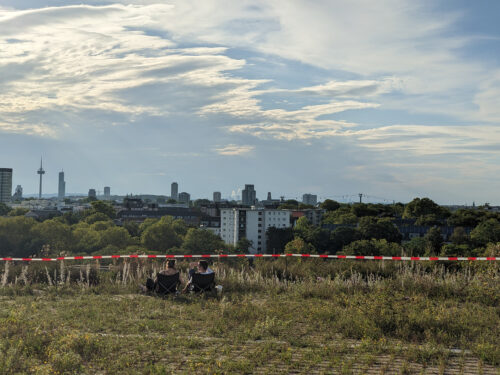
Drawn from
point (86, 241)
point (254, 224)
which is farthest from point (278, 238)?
point (86, 241)

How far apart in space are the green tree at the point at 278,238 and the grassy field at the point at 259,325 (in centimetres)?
8888

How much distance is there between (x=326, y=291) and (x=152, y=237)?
62240mm

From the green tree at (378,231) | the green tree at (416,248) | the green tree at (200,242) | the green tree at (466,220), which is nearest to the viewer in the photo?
the green tree at (416,248)

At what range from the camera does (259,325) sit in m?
7.96

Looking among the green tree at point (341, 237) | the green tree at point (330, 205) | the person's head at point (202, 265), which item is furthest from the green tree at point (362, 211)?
the person's head at point (202, 265)

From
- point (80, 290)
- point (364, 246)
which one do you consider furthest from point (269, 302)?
point (364, 246)

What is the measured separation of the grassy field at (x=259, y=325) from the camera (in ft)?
20.9

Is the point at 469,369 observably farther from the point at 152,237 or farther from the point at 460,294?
the point at 152,237

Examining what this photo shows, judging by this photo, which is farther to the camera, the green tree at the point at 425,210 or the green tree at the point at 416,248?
the green tree at the point at 425,210

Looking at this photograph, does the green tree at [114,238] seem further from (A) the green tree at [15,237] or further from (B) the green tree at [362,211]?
(B) the green tree at [362,211]

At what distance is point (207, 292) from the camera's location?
10.9 m

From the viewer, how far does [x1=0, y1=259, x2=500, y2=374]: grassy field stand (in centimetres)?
638

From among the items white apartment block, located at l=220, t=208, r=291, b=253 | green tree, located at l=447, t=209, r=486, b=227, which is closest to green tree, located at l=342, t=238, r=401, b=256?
white apartment block, located at l=220, t=208, r=291, b=253

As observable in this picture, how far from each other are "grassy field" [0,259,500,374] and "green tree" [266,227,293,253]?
8888cm
